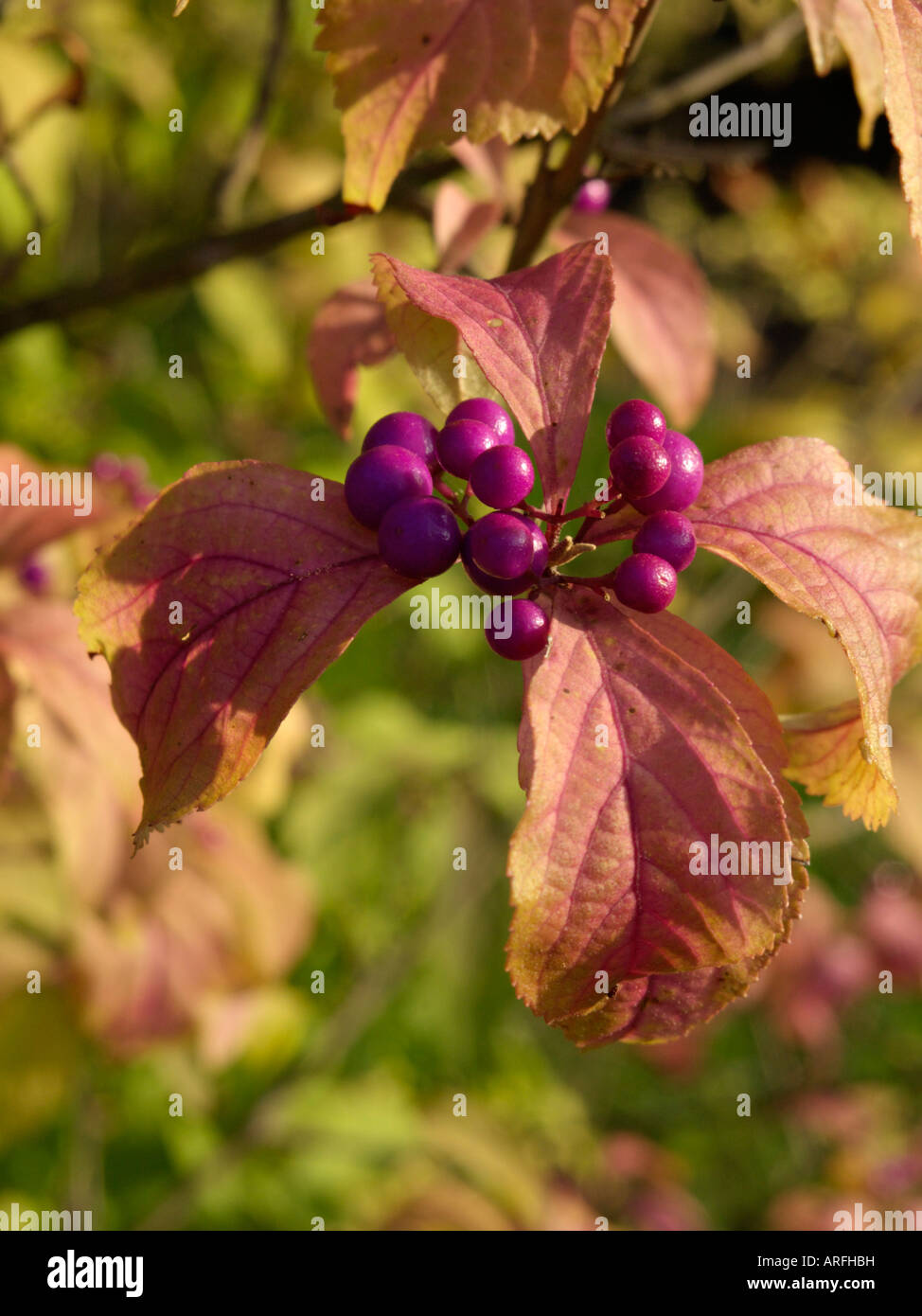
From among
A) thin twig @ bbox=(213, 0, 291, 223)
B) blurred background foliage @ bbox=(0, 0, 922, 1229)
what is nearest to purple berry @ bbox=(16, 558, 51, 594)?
blurred background foliage @ bbox=(0, 0, 922, 1229)

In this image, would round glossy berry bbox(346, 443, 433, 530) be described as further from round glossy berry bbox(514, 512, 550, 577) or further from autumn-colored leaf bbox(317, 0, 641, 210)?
autumn-colored leaf bbox(317, 0, 641, 210)

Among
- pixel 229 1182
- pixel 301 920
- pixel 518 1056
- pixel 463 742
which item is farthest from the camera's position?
pixel 518 1056

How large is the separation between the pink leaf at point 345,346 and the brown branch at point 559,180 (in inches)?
5.8

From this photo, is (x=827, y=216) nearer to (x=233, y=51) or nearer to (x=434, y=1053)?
(x=233, y=51)

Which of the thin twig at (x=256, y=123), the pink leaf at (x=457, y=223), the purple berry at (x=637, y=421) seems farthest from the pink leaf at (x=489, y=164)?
the purple berry at (x=637, y=421)

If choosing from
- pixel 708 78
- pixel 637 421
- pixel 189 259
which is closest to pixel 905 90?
pixel 637 421

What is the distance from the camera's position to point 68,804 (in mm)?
1354

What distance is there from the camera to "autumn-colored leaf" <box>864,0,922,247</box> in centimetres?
70

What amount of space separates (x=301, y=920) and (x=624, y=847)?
4.87 feet

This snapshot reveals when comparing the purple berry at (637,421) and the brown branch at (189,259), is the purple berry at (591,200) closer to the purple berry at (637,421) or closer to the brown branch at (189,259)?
the brown branch at (189,259)

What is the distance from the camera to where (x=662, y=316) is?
51.9 inches

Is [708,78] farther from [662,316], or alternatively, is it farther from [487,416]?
[487,416]

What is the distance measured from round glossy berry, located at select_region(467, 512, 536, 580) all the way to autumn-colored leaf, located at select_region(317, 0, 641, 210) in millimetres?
268
